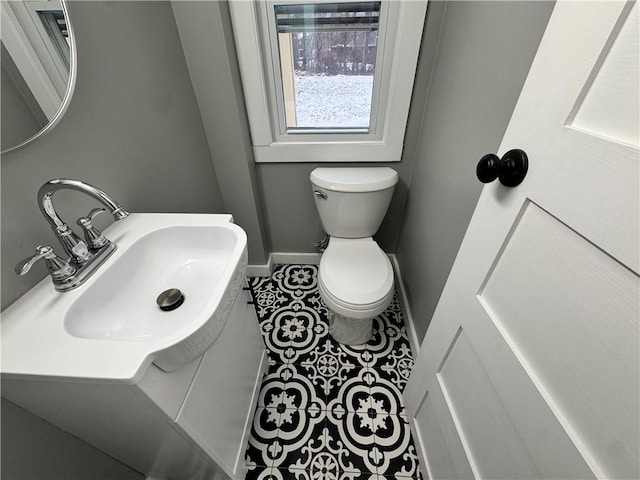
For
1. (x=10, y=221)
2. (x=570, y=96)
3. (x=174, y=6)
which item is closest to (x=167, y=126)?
(x=174, y=6)

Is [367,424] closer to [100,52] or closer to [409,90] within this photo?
[409,90]

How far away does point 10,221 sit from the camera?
55 centimetres

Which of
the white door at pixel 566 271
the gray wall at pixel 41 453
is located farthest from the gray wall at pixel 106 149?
the white door at pixel 566 271

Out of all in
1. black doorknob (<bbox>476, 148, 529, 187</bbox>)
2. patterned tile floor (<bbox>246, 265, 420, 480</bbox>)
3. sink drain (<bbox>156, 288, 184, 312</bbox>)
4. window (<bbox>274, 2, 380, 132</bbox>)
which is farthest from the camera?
window (<bbox>274, 2, 380, 132</bbox>)

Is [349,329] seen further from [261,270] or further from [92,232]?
[92,232]

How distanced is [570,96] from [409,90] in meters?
0.93

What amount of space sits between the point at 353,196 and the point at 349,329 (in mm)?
628

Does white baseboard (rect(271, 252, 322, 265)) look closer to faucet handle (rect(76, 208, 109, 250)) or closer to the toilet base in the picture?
the toilet base

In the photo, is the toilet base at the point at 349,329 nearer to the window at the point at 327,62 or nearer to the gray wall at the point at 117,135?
the gray wall at the point at 117,135

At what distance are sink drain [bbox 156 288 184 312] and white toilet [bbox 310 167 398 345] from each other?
578mm

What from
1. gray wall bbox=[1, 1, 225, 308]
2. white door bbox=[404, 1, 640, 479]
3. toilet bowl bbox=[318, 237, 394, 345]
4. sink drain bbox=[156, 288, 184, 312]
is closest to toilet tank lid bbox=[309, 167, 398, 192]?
toilet bowl bbox=[318, 237, 394, 345]

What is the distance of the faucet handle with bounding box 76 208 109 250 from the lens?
2.06 feet

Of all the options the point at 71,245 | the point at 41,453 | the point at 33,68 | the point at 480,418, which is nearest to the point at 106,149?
the point at 33,68

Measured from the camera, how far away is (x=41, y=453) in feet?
2.11
